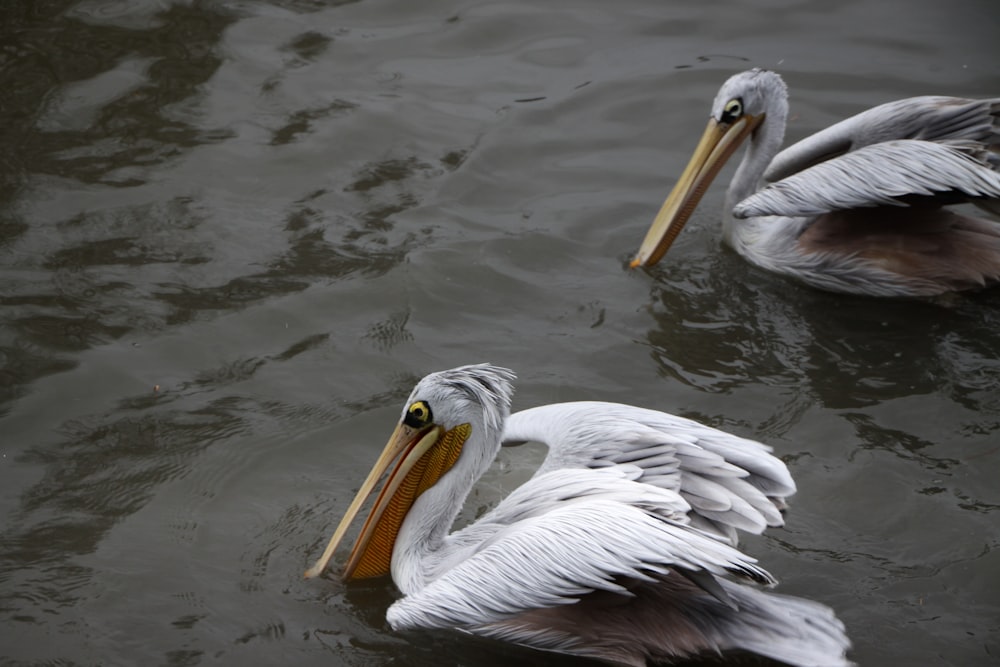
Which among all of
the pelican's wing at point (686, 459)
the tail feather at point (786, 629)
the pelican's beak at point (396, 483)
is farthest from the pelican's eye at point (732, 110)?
the tail feather at point (786, 629)

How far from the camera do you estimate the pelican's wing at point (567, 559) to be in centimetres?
282

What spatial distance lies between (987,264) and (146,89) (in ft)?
13.9

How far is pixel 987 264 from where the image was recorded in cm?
468

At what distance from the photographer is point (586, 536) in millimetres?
2914

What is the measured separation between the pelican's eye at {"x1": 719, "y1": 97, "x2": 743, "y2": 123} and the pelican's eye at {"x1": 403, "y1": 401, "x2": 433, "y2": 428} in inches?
96.9

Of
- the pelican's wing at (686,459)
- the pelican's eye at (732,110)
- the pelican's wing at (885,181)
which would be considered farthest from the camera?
the pelican's eye at (732,110)

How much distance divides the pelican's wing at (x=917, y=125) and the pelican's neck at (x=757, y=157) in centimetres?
20

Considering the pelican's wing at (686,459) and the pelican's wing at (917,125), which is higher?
the pelican's wing at (917,125)

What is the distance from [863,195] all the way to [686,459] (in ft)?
6.04

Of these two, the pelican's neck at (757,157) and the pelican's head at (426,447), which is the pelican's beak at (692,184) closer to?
the pelican's neck at (757,157)

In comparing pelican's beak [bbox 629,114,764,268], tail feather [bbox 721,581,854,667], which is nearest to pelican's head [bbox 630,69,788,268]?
pelican's beak [bbox 629,114,764,268]

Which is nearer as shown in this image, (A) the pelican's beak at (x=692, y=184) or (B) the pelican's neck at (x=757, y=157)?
(A) the pelican's beak at (x=692, y=184)

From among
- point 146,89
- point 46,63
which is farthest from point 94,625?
point 46,63

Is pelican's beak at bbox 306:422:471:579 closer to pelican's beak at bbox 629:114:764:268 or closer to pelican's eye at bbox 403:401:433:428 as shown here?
pelican's eye at bbox 403:401:433:428
